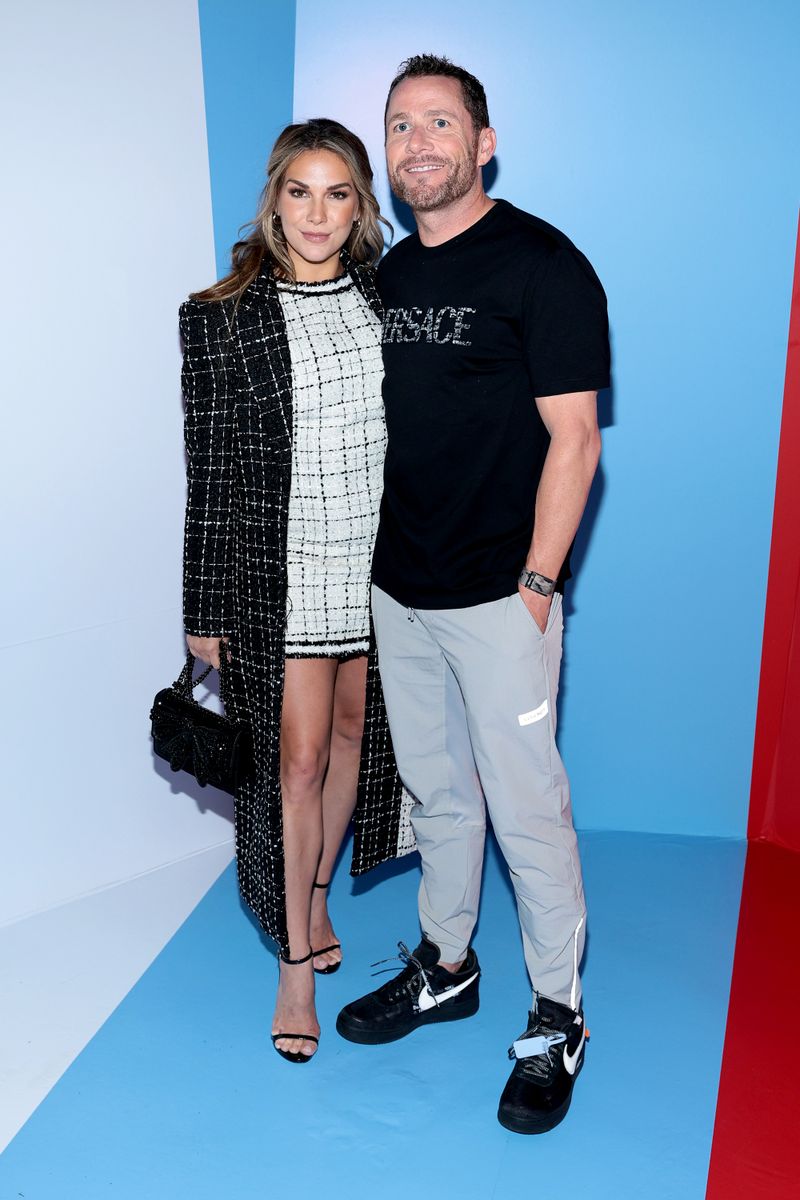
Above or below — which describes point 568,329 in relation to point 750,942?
above

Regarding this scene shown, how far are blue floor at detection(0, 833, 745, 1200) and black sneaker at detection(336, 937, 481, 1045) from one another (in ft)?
0.10

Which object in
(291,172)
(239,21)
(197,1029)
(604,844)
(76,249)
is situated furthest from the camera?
(604,844)

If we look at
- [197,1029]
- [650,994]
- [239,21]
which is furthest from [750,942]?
[239,21]

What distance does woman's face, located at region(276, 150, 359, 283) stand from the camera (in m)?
2.28

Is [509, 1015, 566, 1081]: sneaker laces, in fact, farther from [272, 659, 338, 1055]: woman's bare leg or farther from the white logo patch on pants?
the white logo patch on pants

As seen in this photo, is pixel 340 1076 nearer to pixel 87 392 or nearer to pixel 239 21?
pixel 87 392

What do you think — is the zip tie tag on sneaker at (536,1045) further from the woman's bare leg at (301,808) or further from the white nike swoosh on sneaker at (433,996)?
the woman's bare leg at (301,808)

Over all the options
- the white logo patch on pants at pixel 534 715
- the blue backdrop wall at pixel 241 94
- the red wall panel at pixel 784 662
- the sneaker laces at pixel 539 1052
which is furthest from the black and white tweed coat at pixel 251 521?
the red wall panel at pixel 784 662

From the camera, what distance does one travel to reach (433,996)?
2502 mm

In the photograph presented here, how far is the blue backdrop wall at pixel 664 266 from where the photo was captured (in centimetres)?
276

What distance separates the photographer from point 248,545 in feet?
7.80

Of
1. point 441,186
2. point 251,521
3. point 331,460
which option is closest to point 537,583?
point 331,460

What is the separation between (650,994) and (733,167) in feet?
6.32

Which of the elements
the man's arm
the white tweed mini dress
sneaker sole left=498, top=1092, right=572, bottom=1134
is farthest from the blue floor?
the man's arm
